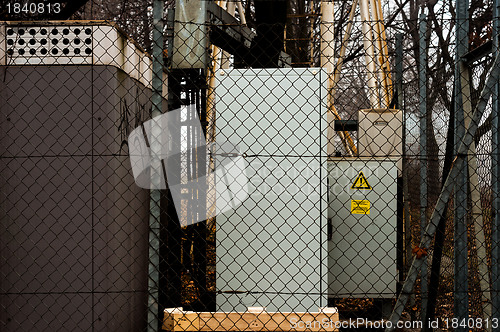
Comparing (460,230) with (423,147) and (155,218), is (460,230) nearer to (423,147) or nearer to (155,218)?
(423,147)

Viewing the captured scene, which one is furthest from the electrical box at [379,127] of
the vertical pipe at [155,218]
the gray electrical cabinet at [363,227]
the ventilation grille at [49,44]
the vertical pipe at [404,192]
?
the ventilation grille at [49,44]

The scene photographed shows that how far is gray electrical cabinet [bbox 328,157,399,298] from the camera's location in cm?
523

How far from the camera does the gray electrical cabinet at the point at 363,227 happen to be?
523cm

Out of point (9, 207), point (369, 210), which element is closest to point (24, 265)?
point (9, 207)

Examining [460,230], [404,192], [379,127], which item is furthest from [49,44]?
[404,192]

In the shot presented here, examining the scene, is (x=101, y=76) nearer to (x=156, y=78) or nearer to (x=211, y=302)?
(x=156, y=78)

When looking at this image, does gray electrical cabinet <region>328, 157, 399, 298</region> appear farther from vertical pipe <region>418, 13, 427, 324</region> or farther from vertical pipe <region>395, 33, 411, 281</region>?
vertical pipe <region>395, 33, 411, 281</region>

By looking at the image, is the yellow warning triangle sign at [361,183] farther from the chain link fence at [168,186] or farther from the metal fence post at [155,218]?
the metal fence post at [155,218]

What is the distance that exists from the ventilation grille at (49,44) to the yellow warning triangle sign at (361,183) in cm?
285

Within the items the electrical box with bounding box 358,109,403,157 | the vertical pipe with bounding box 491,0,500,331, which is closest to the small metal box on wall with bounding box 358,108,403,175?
the electrical box with bounding box 358,109,403,157

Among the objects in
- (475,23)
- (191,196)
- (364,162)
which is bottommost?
(191,196)

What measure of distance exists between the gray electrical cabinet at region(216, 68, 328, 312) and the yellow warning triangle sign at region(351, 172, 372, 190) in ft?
3.71

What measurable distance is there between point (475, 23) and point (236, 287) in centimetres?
1023

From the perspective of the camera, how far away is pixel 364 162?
209 inches
